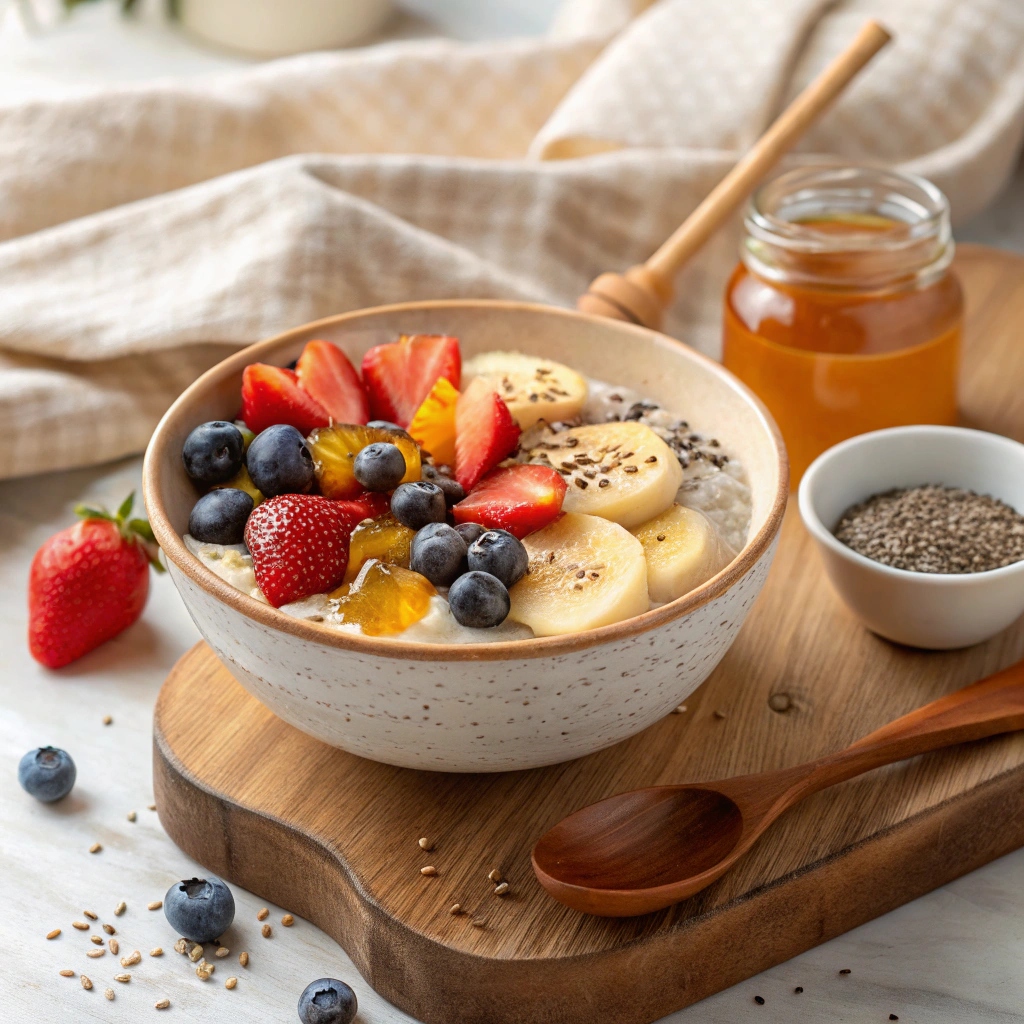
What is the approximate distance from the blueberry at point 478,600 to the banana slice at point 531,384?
0.39 m

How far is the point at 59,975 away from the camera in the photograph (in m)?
1.34

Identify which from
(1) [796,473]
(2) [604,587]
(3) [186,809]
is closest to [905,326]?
A: (1) [796,473]

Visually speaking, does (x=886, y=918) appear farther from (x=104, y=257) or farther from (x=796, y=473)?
(x=104, y=257)

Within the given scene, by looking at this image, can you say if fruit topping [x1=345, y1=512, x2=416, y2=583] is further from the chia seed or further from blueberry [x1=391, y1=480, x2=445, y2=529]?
the chia seed

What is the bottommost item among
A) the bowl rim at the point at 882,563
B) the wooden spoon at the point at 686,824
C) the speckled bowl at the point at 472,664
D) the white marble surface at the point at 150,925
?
the white marble surface at the point at 150,925

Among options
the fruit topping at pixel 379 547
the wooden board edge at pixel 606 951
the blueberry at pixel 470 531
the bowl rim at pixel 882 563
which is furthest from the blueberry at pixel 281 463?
the bowl rim at pixel 882 563

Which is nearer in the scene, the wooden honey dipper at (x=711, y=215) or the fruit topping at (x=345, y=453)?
the fruit topping at (x=345, y=453)

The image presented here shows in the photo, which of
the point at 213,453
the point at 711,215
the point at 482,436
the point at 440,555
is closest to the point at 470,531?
the point at 440,555

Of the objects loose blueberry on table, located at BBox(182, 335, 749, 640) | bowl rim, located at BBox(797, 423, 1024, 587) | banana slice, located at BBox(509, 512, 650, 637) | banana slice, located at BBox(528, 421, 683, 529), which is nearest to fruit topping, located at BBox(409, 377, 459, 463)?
loose blueberry on table, located at BBox(182, 335, 749, 640)

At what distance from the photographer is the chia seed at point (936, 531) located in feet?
5.29

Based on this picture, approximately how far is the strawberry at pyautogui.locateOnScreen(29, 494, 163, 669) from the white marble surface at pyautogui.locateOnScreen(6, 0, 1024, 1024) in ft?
0.14

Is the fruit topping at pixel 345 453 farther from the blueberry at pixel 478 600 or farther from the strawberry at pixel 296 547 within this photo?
the blueberry at pixel 478 600

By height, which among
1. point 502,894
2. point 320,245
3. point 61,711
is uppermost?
point 320,245

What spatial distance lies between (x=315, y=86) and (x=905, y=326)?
1.35 metres
